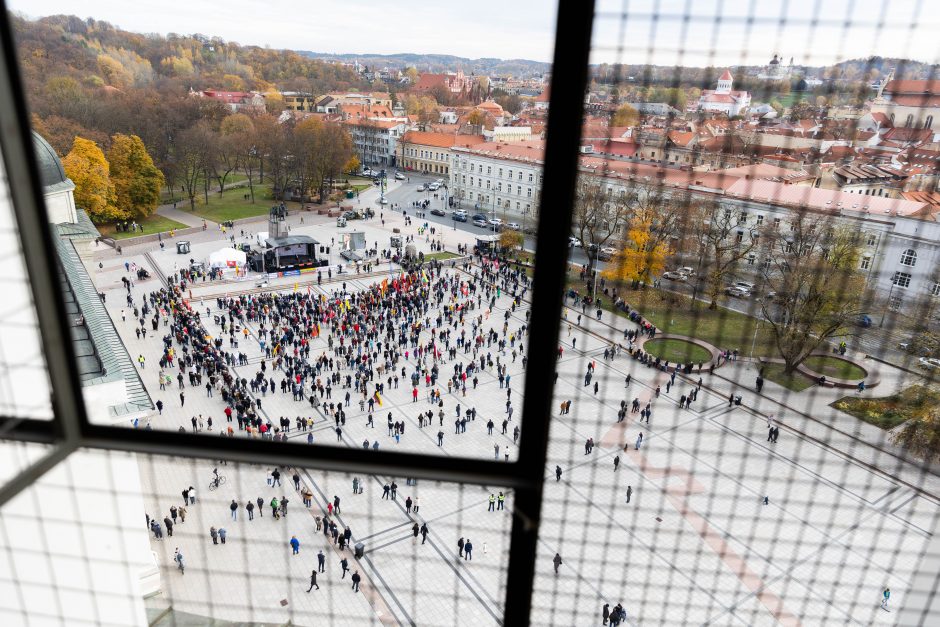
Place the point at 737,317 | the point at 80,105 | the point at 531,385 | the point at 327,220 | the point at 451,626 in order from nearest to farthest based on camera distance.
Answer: the point at 531,385 → the point at 737,317 → the point at 451,626 → the point at 80,105 → the point at 327,220

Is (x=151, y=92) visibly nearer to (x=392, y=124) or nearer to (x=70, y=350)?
(x=392, y=124)

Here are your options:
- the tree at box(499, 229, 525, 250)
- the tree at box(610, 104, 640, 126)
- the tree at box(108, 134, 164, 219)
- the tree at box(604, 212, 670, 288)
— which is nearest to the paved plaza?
the tree at box(604, 212, 670, 288)

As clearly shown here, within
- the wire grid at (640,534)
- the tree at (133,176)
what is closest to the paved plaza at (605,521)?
the wire grid at (640,534)

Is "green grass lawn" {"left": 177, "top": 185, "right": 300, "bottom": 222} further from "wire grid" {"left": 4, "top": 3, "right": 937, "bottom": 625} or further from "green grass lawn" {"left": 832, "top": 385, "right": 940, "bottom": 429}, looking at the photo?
"green grass lawn" {"left": 832, "top": 385, "right": 940, "bottom": 429}

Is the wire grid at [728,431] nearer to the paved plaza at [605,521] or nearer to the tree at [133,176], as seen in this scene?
the paved plaza at [605,521]

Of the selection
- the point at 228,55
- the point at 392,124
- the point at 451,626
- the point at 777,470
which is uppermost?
the point at 228,55

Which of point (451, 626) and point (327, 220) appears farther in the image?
point (327, 220)

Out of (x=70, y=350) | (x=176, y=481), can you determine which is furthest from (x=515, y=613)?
(x=176, y=481)
